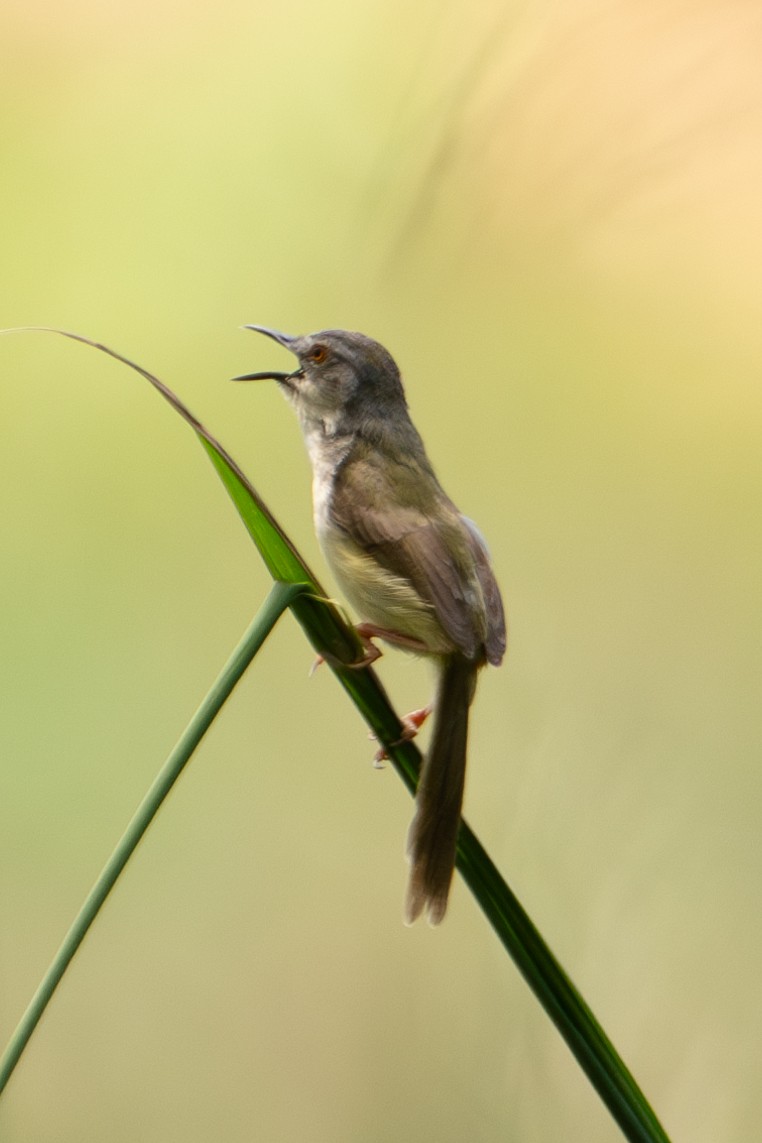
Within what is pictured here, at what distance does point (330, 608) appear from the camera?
1.27 meters

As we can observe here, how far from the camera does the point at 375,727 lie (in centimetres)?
138

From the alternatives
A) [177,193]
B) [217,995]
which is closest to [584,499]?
[177,193]

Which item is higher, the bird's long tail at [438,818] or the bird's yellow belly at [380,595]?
the bird's yellow belly at [380,595]

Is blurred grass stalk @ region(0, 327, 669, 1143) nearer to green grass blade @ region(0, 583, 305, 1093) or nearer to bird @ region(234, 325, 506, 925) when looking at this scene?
green grass blade @ region(0, 583, 305, 1093)

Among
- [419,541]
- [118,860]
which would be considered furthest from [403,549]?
[118,860]

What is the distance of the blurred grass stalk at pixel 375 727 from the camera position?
0.93 meters

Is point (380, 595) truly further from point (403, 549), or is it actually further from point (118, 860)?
point (118, 860)

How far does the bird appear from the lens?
1.64 metres

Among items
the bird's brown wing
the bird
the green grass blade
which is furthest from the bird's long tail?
the green grass blade

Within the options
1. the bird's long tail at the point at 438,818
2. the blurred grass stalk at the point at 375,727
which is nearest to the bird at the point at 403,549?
the bird's long tail at the point at 438,818

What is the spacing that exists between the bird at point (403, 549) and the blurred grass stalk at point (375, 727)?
11.4 inches

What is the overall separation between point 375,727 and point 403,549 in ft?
1.86

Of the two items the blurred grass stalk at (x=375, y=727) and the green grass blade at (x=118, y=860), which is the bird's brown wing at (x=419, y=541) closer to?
the blurred grass stalk at (x=375, y=727)

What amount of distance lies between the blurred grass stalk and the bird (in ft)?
0.95
